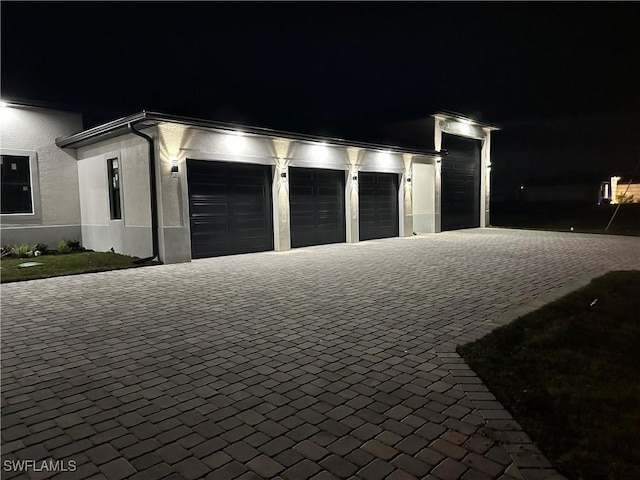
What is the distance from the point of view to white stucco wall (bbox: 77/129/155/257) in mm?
11344

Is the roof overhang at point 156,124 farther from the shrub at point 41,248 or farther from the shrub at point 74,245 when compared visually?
the shrub at point 41,248

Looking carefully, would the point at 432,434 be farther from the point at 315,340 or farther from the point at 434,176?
the point at 434,176

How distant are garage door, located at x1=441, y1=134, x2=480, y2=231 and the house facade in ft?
13.7

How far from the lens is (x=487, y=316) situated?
5621 millimetres

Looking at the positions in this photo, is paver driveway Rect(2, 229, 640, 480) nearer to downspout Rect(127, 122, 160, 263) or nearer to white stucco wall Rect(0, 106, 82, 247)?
downspout Rect(127, 122, 160, 263)

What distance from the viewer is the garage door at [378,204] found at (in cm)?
1698

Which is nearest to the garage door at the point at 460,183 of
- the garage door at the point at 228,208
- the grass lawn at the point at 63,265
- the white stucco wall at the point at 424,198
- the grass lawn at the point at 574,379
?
the white stucco wall at the point at 424,198

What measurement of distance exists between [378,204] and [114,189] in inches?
398

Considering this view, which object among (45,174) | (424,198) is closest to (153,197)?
(45,174)

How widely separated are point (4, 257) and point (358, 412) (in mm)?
13118

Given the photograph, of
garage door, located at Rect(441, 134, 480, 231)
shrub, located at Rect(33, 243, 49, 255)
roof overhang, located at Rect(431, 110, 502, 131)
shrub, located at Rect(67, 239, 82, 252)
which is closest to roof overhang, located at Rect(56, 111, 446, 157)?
shrub, located at Rect(67, 239, 82, 252)

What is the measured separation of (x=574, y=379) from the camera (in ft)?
11.6

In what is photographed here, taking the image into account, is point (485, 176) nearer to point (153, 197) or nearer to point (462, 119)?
point (462, 119)

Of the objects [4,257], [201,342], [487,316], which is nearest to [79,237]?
[4,257]
